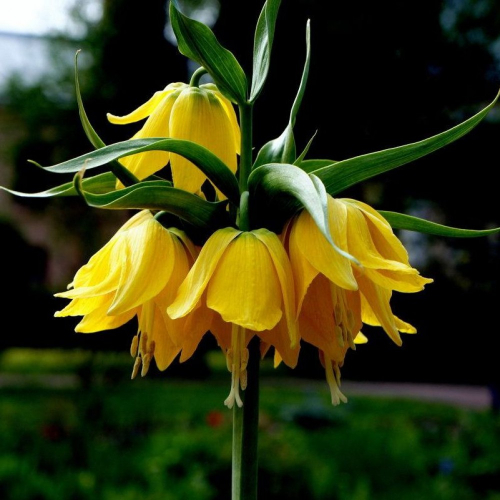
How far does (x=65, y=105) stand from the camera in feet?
26.0

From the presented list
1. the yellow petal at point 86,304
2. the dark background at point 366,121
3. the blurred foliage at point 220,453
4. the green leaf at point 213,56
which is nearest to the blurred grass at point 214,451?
the blurred foliage at point 220,453

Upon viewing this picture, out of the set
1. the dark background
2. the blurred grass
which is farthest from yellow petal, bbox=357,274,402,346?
the dark background

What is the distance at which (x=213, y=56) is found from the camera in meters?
0.61

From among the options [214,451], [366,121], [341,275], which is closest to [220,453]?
[214,451]

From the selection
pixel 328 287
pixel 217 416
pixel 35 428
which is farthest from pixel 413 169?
pixel 328 287

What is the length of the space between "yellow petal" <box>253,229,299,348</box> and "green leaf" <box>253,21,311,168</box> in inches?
3.3

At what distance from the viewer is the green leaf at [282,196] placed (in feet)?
1.59

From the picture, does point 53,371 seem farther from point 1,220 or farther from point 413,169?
point 413,169

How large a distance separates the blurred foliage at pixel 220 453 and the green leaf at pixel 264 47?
5.55 feet

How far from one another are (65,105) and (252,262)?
777 centimetres

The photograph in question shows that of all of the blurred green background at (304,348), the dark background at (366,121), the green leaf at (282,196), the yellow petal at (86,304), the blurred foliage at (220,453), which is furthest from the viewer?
the dark background at (366,121)

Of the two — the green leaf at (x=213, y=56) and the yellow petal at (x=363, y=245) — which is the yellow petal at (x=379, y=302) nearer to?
the yellow petal at (x=363, y=245)

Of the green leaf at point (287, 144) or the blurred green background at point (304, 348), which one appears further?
the blurred green background at point (304, 348)

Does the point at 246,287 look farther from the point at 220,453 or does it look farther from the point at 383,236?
the point at 220,453
